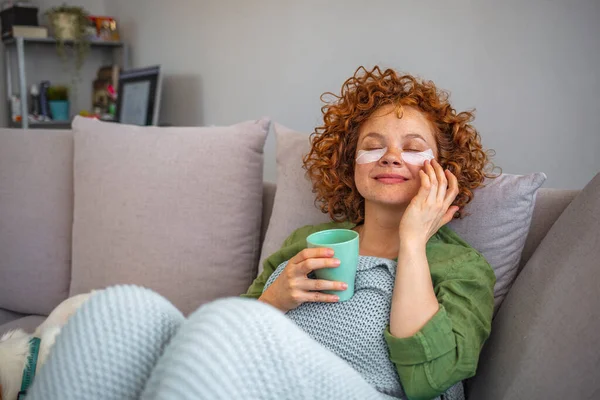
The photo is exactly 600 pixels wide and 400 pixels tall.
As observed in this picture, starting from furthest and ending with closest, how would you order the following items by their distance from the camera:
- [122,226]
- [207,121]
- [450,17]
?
[207,121], [450,17], [122,226]

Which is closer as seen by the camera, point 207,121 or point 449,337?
point 449,337

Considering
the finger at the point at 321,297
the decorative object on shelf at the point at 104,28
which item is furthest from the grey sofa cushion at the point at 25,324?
the decorative object on shelf at the point at 104,28

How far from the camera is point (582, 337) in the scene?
2.69ft

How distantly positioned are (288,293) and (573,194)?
25.4 inches

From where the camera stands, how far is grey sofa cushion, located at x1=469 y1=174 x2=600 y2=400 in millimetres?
815

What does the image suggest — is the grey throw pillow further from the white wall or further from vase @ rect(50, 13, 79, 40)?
vase @ rect(50, 13, 79, 40)

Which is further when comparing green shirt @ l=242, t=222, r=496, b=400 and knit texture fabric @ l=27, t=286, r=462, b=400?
green shirt @ l=242, t=222, r=496, b=400

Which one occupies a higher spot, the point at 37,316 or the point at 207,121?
the point at 207,121

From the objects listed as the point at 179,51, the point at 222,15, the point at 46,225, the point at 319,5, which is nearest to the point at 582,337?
the point at 46,225

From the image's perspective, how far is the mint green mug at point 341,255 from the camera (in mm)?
931

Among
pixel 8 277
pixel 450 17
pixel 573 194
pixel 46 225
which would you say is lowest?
pixel 8 277

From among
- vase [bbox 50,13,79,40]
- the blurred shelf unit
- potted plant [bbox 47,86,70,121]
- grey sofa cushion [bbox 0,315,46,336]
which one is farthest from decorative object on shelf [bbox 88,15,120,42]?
grey sofa cushion [bbox 0,315,46,336]

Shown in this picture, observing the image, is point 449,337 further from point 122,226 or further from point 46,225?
point 46,225

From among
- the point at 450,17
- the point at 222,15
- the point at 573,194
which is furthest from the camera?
the point at 222,15
